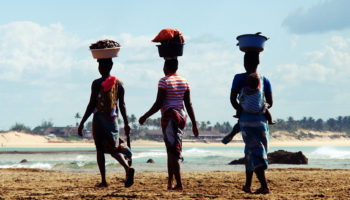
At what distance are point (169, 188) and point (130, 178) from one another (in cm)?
A: 61

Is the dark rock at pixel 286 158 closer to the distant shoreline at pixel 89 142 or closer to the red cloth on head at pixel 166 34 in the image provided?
the red cloth on head at pixel 166 34

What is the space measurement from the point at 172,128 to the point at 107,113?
1.07 metres

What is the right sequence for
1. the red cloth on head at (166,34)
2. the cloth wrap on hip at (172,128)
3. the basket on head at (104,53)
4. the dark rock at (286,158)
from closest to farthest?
1. the cloth wrap on hip at (172,128)
2. the red cloth on head at (166,34)
3. the basket on head at (104,53)
4. the dark rock at (286,158)

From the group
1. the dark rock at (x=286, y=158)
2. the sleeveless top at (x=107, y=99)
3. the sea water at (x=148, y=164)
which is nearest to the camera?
the sleeveless top at (x=107, y=99)

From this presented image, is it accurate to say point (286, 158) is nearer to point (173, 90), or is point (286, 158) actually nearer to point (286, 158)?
point (286, 158)

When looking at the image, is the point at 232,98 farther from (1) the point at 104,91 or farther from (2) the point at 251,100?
(1) the point at 104,91

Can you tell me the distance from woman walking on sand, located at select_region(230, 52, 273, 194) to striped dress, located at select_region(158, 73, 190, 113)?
2.52 feet

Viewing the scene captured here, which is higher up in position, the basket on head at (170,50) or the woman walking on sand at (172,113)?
the basket on head at (170,50)

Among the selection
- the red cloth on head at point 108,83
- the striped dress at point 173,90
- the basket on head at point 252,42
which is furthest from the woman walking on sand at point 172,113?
the basket on head at point 252,42

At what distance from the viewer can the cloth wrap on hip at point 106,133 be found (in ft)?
24.8

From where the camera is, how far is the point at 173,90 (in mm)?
7203

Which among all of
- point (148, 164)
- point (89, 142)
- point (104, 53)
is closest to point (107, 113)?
point (104, 53)

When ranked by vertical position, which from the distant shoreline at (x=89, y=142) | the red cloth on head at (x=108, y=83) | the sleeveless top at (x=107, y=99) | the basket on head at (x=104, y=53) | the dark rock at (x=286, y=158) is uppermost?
the basket on head at (x=104, y=53)

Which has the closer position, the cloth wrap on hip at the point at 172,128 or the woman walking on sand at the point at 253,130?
the woman walking on sand at the point at 253,130
